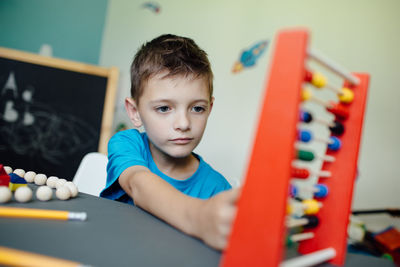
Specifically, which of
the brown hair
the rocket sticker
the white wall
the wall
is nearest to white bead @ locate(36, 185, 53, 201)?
the brown hair

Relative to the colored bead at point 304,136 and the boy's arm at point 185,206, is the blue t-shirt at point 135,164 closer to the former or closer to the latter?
the boy's arm at point 185,206

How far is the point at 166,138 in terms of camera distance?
747 millimetres

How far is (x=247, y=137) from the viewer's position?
5.51 ft

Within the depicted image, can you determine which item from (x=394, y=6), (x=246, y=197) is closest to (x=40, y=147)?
(x=246, y=197)

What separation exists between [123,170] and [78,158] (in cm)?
140

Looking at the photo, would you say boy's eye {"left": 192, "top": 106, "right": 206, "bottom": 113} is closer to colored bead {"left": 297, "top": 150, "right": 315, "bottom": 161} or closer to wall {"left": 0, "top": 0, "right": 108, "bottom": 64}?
colored bead {"left": 297, "top": 150, "right": 315, "bottom": 161}

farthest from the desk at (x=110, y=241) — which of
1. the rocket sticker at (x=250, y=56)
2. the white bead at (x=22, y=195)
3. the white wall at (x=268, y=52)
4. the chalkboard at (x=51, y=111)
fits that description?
the chalkboard at (x=51, y=111)

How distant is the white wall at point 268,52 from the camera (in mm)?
1387

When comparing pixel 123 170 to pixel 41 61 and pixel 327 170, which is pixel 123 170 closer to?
pixel 327 170

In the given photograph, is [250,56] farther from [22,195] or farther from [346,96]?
[22,195]

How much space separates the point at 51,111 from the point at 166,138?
1406mm

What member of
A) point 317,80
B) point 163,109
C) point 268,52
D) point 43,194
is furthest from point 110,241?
point 268,52

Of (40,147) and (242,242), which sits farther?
(40,147)

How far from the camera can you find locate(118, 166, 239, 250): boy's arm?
1.10ft
